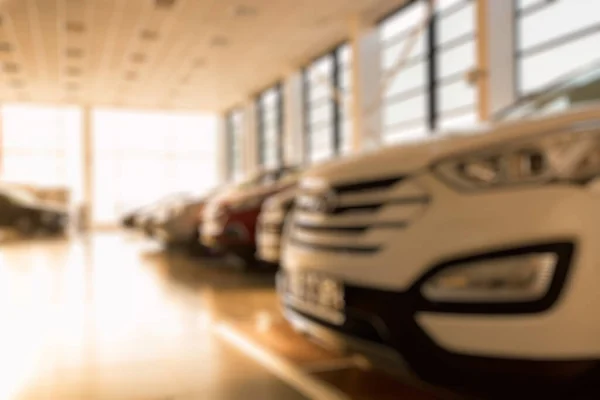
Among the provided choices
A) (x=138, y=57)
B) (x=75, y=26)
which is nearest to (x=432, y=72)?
(x=75, y=26)

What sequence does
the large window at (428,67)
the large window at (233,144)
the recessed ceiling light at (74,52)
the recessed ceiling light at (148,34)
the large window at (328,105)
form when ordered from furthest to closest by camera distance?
1. the large window at (233,144)
2. the large window at (328,105)
3. the recessed ceiling light at (74,52)
4. the recessed ceiling light at (148,34)
5. the large window at (428,67)

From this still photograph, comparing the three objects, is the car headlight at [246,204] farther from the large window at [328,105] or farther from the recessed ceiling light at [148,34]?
the recessed ceiling light at [148,34]

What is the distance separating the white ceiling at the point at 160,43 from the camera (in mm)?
9266

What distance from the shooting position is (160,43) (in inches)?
437

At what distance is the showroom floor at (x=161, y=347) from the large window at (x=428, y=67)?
456 cm

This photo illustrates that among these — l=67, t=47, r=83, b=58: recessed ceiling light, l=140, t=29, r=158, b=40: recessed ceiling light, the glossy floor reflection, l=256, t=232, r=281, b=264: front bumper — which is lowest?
the glossy floor reflection

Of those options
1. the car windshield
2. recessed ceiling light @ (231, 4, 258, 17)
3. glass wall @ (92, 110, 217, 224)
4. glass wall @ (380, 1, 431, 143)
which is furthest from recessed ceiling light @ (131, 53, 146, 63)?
the car windshield

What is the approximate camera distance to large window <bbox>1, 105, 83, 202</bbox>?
1778cm

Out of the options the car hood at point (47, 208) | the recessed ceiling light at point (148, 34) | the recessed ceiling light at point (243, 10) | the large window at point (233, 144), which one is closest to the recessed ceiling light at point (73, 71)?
the car hood at point (47, 208)

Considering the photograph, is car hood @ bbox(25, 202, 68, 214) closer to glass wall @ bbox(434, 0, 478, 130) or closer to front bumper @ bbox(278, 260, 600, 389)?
glass wall @ bbox(434, 0, 478, 130)

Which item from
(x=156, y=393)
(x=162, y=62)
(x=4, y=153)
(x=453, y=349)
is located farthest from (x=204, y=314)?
(x=4, y=153)

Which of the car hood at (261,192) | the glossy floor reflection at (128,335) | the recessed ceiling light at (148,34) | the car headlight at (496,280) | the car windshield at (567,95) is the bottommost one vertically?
the glossy floor reflection at (128,335)

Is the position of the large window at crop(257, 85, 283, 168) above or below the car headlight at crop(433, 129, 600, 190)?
above

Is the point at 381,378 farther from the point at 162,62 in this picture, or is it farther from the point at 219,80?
the point at 219,80
